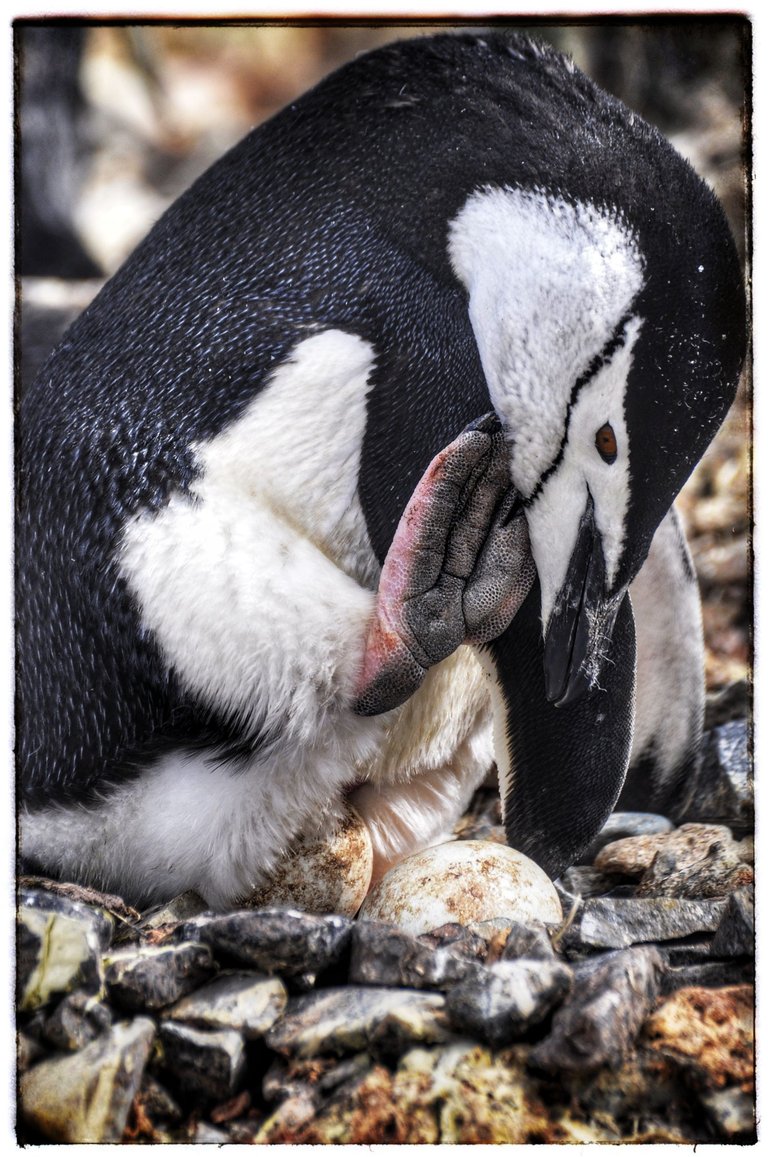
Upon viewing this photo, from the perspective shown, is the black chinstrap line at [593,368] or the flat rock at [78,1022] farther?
the black chinstrap line at [593,368]

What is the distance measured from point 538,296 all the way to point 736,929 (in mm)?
500

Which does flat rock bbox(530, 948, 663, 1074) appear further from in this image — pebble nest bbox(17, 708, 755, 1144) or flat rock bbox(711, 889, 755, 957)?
flat rock bbox(711, 889, 755, 957)

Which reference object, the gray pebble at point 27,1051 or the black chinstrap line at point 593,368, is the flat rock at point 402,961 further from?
the black chinstrap line at point 593,368

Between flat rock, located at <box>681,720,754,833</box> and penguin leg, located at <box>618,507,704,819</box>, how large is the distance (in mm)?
19

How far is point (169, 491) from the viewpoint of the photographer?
103cm

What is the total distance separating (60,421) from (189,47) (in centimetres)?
31

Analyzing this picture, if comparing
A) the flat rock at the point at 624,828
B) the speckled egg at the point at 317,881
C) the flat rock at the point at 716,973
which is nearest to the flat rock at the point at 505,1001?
the flat rock at the point at 716,973

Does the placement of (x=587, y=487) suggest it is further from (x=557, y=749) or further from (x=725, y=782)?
(x=725, y=782)

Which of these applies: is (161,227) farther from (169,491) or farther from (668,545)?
(668,545)

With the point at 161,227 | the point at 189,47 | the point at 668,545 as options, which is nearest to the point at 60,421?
the point at 161,227

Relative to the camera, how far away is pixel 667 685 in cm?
130

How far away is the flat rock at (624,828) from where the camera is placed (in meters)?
1.24

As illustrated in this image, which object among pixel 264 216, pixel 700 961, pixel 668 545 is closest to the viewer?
pixel 700 961

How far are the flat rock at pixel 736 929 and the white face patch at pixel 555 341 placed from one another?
0.27 meters
